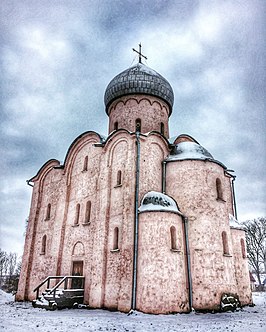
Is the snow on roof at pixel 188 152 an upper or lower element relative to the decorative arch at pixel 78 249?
upper

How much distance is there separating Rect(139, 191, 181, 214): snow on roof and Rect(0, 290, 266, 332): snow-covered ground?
4207 millimetres

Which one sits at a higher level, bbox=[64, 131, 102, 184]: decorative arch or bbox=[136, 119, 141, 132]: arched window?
bbox=[136, 119, 141, 132]: arched window

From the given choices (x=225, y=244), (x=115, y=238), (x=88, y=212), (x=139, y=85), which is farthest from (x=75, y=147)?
(x=225, y=244)

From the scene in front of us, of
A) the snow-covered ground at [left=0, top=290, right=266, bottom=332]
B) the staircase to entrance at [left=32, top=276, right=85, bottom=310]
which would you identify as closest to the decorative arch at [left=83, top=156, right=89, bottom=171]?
the staircase to entrance at [left=32, top=276, right=85, bottom=310]

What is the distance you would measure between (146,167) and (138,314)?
6.63 meters

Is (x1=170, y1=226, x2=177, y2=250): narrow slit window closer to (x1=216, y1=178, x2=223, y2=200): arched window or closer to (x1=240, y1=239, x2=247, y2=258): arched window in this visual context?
(x1=216, y1=178, x2=223, y2=200): arched window

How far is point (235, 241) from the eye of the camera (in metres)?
15.8

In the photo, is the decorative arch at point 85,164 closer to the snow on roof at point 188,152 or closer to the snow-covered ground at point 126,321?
the snow on roof at point 188,152

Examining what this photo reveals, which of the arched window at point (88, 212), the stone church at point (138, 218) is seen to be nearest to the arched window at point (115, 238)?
the stone church at point (138, 218)

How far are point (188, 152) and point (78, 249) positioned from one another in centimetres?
792

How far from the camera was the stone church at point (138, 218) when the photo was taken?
12.3 m

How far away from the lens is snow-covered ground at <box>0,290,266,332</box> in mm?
8742

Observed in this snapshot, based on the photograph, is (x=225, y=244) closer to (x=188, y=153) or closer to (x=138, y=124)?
(x=188, y=153)

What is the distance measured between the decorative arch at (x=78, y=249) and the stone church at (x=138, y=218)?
9 centimetres
